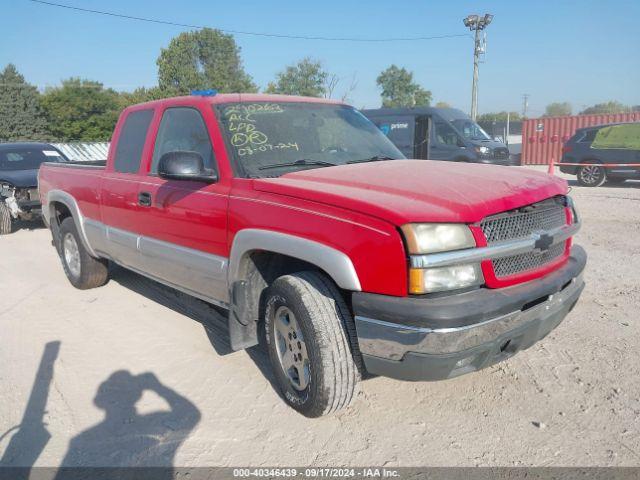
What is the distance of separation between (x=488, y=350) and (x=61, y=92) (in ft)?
202

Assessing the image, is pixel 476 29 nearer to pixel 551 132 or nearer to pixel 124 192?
pixel 551 132

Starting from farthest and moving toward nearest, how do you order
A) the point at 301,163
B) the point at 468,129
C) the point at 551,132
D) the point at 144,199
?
1. the point at 551,132
2. the point at 468,129
3. the point at 144,199
4. the point at 301,163

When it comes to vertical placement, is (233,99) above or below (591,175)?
above

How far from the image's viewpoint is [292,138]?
3754mm

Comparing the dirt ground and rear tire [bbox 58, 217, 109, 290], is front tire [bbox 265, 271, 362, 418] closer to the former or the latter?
the dirt ground

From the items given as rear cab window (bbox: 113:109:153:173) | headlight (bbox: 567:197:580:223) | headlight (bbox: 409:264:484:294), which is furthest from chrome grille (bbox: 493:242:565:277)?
rear cab window (bbox: 113:109:153:173)

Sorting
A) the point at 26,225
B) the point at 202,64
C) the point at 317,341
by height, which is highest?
the point at 202,64

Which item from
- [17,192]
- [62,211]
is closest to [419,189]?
[62,211]

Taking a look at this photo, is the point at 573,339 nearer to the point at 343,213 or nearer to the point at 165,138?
the point at 343,213

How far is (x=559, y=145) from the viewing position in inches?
Result: 1042

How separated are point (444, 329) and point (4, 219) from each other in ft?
30.9

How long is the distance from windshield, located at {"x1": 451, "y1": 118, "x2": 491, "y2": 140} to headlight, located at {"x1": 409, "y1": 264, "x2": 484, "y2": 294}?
12.9m

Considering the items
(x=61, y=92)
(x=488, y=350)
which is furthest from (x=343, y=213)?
(x=61, y=92)

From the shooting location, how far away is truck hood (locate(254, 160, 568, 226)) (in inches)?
101
